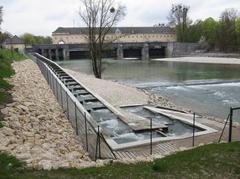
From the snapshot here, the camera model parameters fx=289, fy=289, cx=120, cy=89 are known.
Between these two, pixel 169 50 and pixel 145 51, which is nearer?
pixel 145 51

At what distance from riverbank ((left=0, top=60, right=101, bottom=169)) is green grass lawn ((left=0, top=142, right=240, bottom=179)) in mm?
350

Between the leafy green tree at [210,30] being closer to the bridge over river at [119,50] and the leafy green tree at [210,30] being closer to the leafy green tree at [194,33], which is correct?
the leafy green tree at [194,33]

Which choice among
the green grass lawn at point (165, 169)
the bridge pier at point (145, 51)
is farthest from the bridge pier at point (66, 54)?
the green grass lawn at point (165, 169)

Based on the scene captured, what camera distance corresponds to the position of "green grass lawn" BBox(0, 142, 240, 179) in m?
5.54

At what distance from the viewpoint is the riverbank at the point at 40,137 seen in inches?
254

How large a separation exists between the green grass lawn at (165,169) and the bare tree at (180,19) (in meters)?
89.3

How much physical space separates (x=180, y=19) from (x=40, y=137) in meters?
89.5

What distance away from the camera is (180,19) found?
92.5m

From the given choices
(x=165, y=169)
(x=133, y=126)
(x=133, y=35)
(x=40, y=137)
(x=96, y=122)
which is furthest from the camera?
(x=133, y=35)

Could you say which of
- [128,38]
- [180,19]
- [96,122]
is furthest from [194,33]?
[96,122]

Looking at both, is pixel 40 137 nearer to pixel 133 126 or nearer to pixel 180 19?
pixel 133 126

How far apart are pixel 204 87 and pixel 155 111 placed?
1318 centimetres

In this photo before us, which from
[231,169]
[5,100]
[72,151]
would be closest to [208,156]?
[231,169]

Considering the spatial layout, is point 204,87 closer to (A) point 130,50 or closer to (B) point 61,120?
(B) point 61,120
